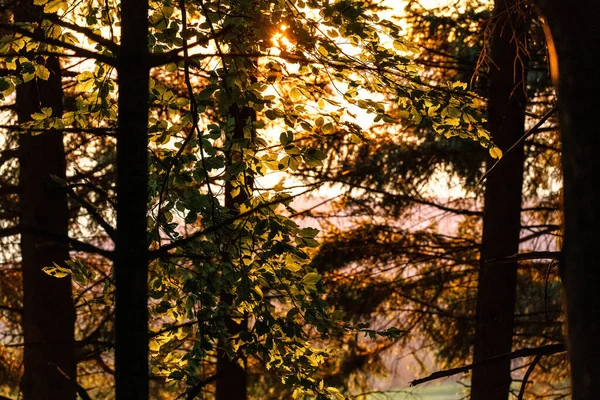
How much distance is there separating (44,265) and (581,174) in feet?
18.2

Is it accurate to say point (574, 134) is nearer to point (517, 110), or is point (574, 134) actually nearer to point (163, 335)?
point (163, 335)

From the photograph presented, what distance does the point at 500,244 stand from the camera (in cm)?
723

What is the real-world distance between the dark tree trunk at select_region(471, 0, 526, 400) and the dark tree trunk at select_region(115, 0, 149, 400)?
16.1 ft

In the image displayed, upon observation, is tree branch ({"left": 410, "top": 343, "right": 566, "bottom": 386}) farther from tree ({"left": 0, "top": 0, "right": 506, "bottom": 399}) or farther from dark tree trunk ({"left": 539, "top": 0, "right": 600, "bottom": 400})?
tree ({"left": 0, "top": 0, "right": 506, "bottom": 399})

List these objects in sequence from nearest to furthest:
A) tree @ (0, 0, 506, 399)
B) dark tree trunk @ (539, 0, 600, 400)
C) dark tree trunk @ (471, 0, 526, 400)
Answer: dark tree trunk @ (539, 0, 600, 400)
tree @ (0, 0, 506, 399)
dark tree trunk @ (471, 0, 526, 400)

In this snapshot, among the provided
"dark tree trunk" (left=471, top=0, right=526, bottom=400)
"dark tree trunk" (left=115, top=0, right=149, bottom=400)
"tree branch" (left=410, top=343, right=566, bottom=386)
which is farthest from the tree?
"dark tree trunk" (left=471, top=0, right=526, bottom=400)

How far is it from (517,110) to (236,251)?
4777 mm

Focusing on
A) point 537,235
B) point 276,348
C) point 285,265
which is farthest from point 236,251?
point 537,235

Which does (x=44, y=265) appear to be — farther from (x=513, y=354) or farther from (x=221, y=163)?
(x=513, y=354)

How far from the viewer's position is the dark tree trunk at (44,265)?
643 centimetres

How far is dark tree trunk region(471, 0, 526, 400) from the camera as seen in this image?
7086 millimetres

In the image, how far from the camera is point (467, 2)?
890 centimetres

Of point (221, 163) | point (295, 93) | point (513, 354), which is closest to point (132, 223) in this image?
point (221, 163)

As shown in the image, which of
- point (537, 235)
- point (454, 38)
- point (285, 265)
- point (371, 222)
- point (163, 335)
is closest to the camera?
point (285, 265)
